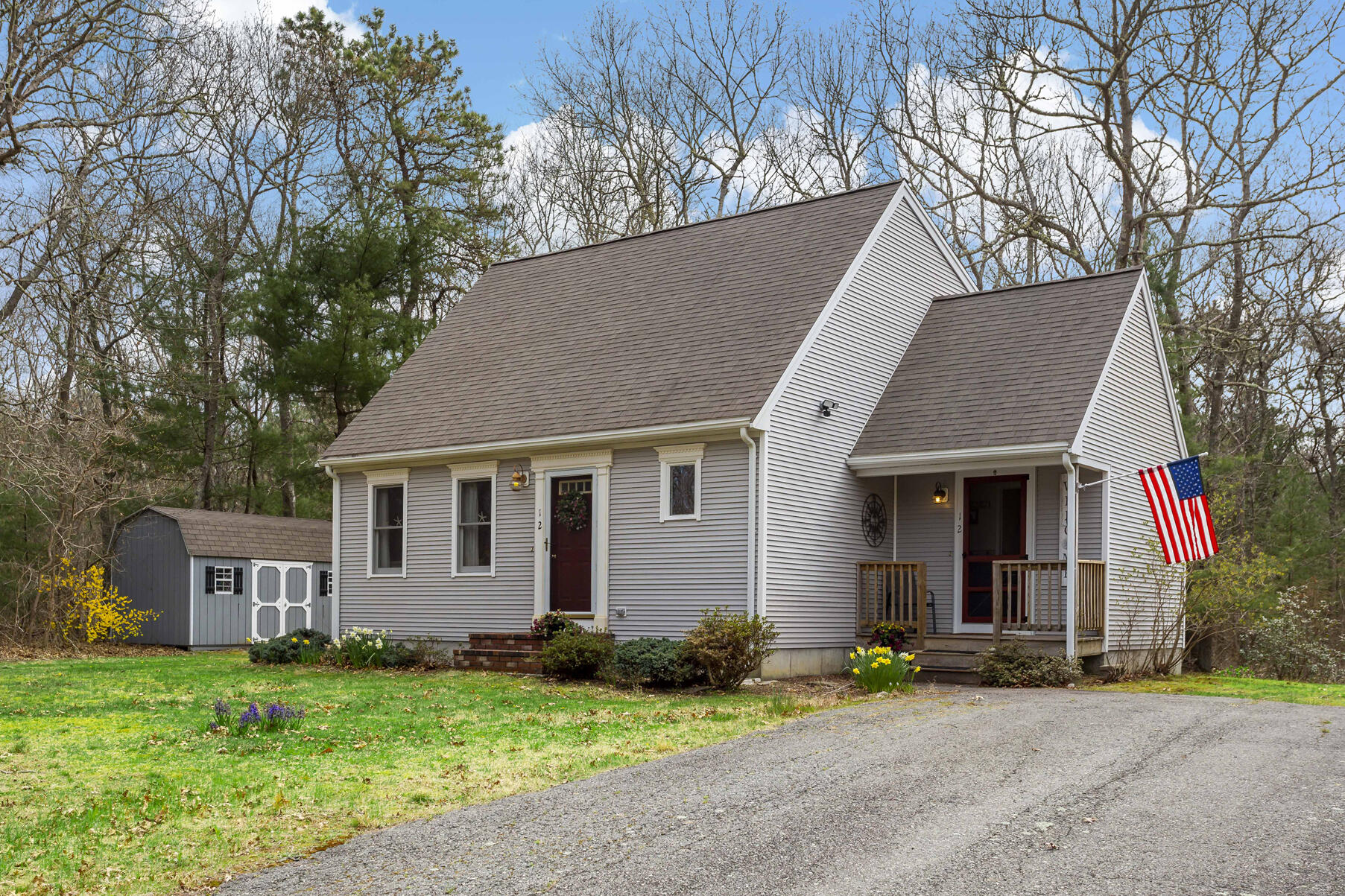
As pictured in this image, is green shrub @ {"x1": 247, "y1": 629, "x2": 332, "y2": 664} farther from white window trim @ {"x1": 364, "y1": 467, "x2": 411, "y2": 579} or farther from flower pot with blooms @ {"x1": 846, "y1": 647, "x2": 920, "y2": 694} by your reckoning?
flower pot with blooms @ {"x1": 846, "y1": 647, "x2": 920, "y2": 694}

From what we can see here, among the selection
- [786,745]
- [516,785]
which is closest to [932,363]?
[786,745]

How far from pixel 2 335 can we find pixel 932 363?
1258 cm

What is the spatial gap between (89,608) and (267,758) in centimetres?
1592

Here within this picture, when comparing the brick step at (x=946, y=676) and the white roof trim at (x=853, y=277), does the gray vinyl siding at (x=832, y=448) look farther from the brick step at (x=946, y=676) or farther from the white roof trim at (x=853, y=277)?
the brick step at (x=946, y=676)

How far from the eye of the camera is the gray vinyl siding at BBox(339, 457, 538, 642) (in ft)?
56.0

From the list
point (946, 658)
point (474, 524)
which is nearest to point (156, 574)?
point (474, 524)

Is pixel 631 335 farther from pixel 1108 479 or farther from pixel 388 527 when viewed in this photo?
pixel 1108 479

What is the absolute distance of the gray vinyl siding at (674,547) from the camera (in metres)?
14.9

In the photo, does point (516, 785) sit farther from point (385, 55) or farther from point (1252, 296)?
point (385, 55)

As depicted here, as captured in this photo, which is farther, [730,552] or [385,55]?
[385,55]

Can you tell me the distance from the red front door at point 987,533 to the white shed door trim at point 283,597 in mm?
14505

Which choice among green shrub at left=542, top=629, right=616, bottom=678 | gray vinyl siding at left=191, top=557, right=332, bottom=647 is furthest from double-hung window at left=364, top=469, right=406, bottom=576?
gray vinyl siding at left=191, top=557, right=332, bottom=647

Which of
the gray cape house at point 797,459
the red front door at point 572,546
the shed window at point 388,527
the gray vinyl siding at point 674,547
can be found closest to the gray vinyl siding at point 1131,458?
the gray cape house at point 797,459

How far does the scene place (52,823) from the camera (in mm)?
6738
